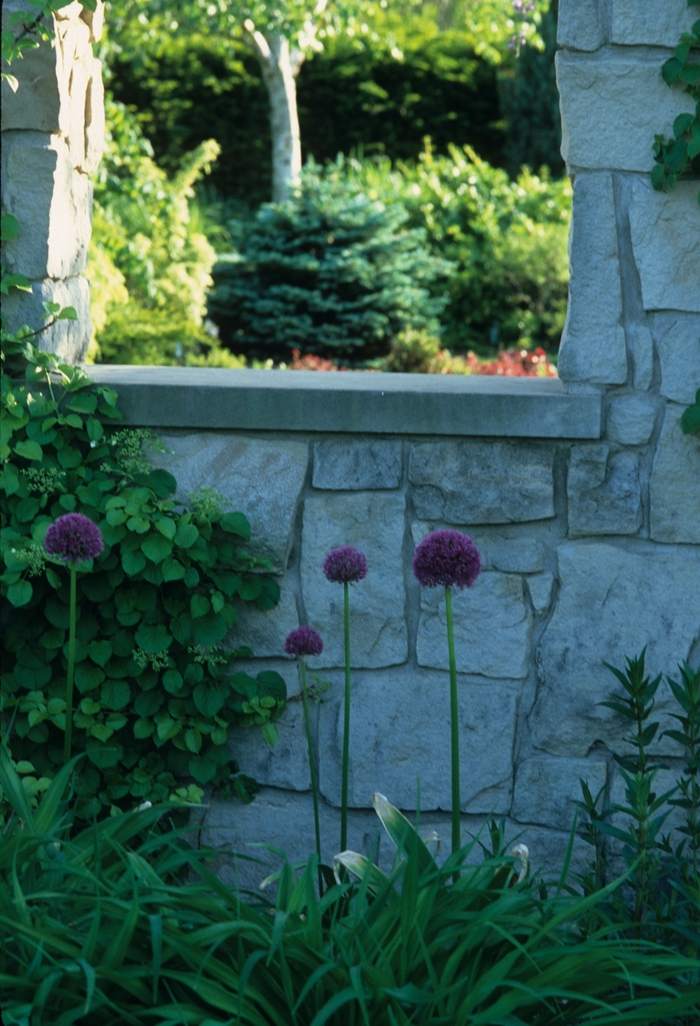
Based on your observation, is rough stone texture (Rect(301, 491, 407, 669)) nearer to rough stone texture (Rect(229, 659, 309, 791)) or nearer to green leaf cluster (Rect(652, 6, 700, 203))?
rough stone texture (Rect(229, 659, 309, 791))

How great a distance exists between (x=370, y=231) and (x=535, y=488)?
5.89m

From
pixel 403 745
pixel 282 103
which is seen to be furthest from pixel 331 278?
pixel 403 745

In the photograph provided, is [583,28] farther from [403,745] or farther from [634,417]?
[403,745]

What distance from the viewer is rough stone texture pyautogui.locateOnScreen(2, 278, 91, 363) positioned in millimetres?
2105

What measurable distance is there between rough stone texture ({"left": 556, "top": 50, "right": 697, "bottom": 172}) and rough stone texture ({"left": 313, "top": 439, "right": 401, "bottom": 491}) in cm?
66

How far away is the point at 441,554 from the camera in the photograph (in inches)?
61.7

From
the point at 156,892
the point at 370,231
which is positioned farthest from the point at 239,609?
the point at 370,231

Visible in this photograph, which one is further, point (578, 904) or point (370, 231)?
point (370, 231)

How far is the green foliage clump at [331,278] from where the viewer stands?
7.39 metres

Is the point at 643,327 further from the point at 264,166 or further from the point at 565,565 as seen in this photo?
the point at 264,166

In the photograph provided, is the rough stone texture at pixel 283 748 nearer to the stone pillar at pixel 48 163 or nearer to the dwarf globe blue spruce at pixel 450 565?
the dwarf globe blue spruce at pixel 450 565

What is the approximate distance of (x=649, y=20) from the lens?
192cm

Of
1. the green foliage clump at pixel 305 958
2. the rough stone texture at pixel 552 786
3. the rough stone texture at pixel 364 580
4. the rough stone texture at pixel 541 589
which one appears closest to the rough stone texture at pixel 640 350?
the rough stone texture at pixel 541 589

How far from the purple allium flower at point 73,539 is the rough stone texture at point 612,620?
0.92 meters
